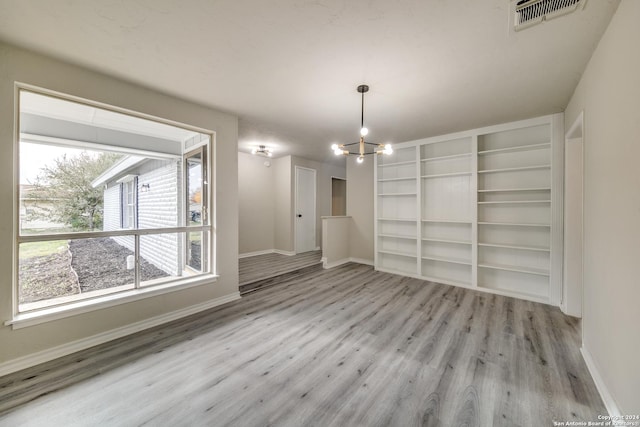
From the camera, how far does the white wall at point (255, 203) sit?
579 centimetres

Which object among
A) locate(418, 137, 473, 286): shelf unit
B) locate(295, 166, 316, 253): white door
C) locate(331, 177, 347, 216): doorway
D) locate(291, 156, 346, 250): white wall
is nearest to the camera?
locate(418, 137, 473, 286): shelf unit

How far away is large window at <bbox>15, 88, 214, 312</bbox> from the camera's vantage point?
6.84 ft

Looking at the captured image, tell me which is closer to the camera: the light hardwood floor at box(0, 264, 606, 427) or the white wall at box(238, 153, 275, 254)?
the light hardwood floor at box(0, 264, 606, 427)

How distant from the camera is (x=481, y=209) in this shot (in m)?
3.84

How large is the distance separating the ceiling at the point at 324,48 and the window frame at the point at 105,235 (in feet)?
1.12

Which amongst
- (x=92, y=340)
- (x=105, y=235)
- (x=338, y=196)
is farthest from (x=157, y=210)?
(x=338, y=196)

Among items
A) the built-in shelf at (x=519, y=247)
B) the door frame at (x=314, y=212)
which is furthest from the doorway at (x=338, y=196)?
the built-in shelf at (x=519, y=247)

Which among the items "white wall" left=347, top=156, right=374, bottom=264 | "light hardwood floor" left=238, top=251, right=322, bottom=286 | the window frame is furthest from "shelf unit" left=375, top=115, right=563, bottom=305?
the window frame

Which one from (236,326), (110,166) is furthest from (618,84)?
(110,166)

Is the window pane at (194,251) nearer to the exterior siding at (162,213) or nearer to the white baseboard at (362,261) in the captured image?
the exterior siding at (162,213)

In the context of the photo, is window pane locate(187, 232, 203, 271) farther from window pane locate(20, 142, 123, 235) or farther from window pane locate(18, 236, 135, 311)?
window pane locate(20, 142, 123, 235)

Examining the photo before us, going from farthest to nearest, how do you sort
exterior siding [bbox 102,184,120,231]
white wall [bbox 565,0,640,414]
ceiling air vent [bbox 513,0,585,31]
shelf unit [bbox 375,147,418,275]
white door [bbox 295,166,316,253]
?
1. white door [bbox 295,166,316,253]
2. shelf unit [bbox 375,147,418,275]
3. exterior siding [bbox 102,184,120,231]
4. ceiling air vent [bbox 513,0,585,31]
5. white wall [bbox 565,0,640,414]

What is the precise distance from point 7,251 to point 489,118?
17.4 ft

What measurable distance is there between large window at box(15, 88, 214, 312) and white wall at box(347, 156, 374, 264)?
326 centimetres
